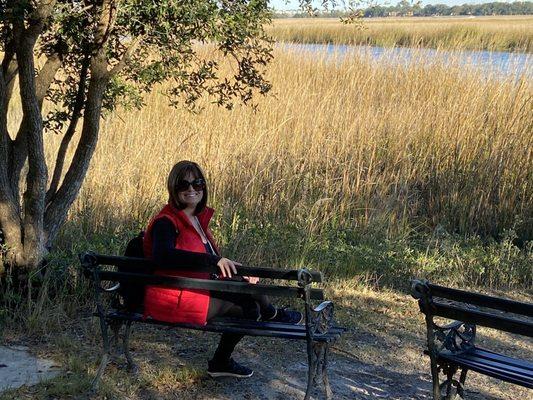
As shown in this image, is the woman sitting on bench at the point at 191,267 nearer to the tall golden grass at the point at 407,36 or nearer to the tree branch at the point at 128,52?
the tree branch at the point at 128,52

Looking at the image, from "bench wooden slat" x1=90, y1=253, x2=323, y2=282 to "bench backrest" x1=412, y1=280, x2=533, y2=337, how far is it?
46 centimetres

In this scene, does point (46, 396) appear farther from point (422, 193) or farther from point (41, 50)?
point (422, 193)

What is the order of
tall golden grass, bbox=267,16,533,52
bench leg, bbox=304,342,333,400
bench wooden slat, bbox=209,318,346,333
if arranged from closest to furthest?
bench leg, bbox=304,342,333,400
bench wooden slat, bbox=209,318,346,333
tall golden grass, bbox=267,16,533,52

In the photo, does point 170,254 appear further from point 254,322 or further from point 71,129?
point 71,129

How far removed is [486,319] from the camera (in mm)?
3262

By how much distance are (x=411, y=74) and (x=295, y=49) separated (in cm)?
191

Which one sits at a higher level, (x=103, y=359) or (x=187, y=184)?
(x=187, y=184)

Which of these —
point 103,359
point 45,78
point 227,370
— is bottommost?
point 227,370

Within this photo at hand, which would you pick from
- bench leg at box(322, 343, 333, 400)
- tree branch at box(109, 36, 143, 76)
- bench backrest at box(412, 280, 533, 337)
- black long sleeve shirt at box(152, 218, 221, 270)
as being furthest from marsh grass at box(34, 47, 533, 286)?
bench backrest at box(412, 280, 533, 337)

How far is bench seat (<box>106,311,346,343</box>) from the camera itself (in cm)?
361

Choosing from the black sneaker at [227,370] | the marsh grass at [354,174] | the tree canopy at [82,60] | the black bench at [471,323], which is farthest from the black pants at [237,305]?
the marsh grass at [354,174]

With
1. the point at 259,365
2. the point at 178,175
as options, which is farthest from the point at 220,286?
the point at 259,365

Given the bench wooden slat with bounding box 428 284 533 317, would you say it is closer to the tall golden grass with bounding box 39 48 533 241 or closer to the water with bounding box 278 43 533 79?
the tall golden grass with bounding box 39 48 533 241

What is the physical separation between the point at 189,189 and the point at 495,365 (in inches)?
63.2
